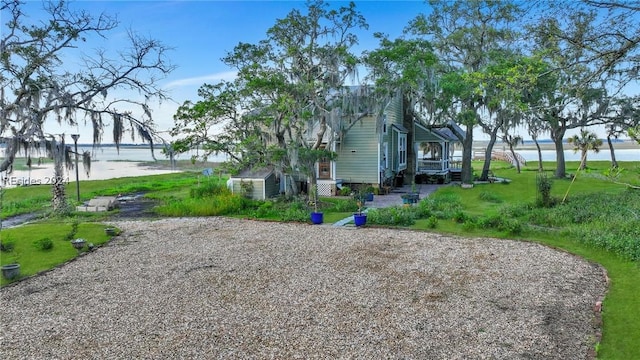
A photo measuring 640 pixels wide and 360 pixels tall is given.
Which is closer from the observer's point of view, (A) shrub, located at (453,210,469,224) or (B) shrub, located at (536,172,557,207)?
(A) shrub, located at (453,210,469,224)

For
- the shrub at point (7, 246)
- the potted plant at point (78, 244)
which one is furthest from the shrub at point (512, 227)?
the shrub at point (7, 246)

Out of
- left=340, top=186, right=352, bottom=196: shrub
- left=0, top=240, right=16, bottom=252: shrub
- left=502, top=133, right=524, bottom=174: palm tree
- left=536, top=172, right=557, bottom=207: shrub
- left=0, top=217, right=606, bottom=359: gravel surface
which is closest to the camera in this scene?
left=0, top=217, right=606, bottom=359: gravel surface

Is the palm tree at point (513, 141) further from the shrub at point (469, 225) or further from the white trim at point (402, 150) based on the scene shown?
the shrub at point (469, 225)

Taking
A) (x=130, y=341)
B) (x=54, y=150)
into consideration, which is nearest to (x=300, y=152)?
(x=54, y=150)

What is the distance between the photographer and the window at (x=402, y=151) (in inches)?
899

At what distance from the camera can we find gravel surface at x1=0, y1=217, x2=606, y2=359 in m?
5.01

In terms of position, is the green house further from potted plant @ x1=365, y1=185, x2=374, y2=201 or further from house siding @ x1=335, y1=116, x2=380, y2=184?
potted plant @ x1=365, y1=185, x2=374, y2=201

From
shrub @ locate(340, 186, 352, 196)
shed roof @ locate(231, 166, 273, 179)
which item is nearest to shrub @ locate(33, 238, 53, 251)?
shed roof @ locate(231, 166, 273, 179)

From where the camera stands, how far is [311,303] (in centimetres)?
639

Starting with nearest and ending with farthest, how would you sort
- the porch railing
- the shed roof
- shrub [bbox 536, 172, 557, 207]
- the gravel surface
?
the gravel surface → shrub [bbox 536, 172, 557, 207] → the shed roof → the porch railing

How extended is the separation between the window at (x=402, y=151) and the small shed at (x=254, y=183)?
7.93m

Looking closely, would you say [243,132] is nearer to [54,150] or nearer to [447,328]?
[54,150]

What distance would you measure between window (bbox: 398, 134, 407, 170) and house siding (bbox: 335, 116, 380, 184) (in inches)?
141

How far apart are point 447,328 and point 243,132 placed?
12617 mm
